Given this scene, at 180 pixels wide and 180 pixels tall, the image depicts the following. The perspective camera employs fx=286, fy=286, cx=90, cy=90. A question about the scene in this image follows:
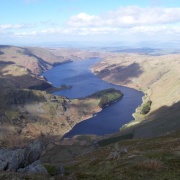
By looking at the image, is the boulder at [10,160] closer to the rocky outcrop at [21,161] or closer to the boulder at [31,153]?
the rocky outcrop at [21,161]

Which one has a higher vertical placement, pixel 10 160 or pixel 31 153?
pixel 10 160

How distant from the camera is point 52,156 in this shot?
175125 mm

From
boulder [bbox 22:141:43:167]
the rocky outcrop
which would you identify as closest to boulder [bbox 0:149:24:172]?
the rocky outcrop

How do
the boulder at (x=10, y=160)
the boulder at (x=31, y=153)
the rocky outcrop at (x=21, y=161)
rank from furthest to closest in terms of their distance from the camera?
the boulder at (x=31, y=153) < the boulder at (x=10, y=160) < the rocky outcrop at (x=21, y=161)

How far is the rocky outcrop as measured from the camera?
4384 cm

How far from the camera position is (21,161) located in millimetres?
47656

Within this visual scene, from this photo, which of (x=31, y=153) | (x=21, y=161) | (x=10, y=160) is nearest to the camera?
(x=10, y=160)

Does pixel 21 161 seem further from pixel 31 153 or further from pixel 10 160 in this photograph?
pixel 31 153

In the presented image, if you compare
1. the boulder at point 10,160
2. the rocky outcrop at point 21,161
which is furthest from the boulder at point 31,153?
the boulder at point 10,160

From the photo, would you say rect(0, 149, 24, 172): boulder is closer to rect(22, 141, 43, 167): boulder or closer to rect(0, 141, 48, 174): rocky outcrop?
rect(0, 141, 48, 174): rocky outcrop

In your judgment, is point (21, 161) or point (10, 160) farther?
point (21, 161)

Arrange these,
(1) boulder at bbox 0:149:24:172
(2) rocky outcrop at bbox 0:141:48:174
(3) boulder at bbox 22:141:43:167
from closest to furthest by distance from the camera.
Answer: (2) rocky outcrop at bbox 0:141:48:174 < (1) boulder at bbox 0:149:24:172 < (3) boulder at bbox 22:141:43:167

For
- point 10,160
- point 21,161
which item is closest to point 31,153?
point 21,161

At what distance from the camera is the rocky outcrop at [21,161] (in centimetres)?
4384
